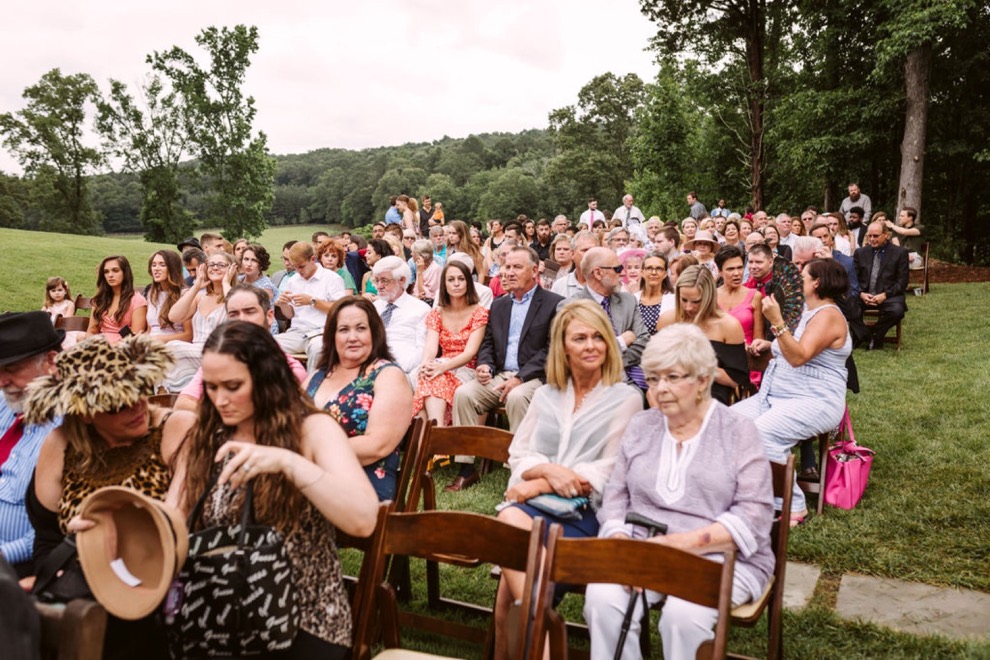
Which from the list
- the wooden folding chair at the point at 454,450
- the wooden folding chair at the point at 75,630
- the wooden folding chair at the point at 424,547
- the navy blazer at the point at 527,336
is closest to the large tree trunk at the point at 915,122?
the navy blazer at the point at 527,336

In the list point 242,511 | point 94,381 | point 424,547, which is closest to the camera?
point 242,511

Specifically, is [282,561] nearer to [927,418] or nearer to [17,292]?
[927,418]

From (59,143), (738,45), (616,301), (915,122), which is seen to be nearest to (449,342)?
(616,301)

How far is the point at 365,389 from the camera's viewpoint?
3.48 m

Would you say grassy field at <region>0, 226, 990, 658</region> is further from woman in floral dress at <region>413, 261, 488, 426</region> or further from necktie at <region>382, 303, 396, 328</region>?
necktie at <region>382, 303, 396, 328</region>

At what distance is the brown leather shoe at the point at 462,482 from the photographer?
17.2 ft

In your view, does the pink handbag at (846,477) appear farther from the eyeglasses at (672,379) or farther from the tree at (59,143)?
the tree at (59,143)

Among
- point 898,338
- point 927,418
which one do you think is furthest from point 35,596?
point 898,338

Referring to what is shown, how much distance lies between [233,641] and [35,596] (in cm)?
58

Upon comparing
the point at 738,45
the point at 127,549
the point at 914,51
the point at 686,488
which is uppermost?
the point at 738,45

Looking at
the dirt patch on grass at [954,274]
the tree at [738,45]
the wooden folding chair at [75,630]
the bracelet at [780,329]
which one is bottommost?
the wooden folding chair at [75,630]

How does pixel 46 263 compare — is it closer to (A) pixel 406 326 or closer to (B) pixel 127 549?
(A) pixel 406 326

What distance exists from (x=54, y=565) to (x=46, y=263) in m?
19.5

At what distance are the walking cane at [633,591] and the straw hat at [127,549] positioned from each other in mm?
1500
